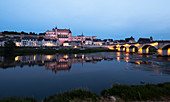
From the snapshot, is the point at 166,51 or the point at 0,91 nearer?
the point at 0,91

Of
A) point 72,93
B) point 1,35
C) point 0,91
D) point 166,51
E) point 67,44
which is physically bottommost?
point 0,91

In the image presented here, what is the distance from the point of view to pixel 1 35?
110 meters

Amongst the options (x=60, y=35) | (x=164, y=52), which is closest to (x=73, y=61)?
(x=164, y=52)

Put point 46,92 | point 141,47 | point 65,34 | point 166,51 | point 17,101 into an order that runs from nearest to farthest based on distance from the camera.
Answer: point 17,101 → point 46,92 → point 166,51 → point 141,47 → point 65,34

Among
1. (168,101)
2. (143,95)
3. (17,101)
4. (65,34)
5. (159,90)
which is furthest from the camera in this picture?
(65,34)

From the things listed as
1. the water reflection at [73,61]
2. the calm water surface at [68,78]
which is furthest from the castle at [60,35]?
the calm water surface at [68,78]

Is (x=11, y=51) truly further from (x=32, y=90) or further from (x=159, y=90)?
(x=159, y=90)

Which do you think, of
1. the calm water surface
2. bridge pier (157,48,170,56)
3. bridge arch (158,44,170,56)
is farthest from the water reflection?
bridge arch (158,44,170,56)

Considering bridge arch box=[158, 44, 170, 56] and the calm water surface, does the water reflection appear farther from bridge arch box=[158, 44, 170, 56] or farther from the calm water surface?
bridge arch box=[158, 44, 170, 56]

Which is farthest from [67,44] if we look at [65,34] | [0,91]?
[0,91]

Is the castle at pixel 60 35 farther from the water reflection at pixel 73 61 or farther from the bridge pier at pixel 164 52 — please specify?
the bridge pier at pixel 164 52

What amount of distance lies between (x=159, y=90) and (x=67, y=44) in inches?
4218

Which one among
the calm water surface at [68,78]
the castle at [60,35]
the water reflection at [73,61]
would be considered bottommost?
the calm water surface at [68,78]

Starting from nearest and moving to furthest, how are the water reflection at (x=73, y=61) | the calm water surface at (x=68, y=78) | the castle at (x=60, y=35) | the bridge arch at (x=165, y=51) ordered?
the calm water surface at (x=68, y=78), the water reflection at (x=73, y=61), the bridge arch at (x=165, y=51), the castle at (x=60, y=35)
